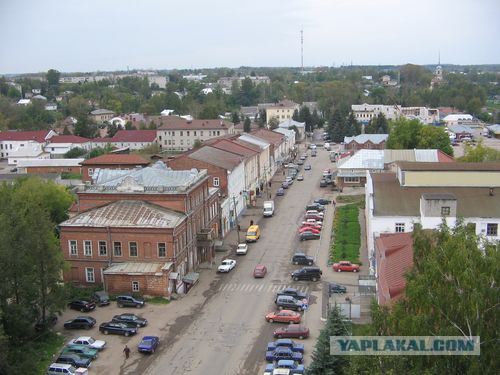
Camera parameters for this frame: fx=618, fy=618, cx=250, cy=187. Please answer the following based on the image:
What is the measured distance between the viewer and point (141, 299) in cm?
2741

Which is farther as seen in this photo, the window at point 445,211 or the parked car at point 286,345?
the window at point 445,211

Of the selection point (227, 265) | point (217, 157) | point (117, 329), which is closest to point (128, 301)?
point (117, 329)

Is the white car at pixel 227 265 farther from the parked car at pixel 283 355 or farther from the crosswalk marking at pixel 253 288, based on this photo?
the parked car at pixel 283 355

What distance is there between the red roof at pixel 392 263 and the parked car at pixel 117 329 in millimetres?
9718

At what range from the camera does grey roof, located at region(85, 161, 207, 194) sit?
3045 centimetres

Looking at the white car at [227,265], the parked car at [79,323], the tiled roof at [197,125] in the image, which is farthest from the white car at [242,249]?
the tiled roof at [197,125]

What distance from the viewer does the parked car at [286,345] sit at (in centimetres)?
2216

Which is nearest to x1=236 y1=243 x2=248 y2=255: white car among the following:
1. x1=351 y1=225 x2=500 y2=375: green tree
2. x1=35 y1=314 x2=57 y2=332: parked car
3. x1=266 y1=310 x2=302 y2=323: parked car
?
x1=266 y1=310 x2=302 y2=323: parked car

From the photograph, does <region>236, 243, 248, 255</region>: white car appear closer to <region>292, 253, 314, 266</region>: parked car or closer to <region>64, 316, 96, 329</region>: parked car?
<region>292, 253, 314, 266</region>: parked car

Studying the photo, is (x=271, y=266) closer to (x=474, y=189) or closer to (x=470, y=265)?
(x=474, y=189)

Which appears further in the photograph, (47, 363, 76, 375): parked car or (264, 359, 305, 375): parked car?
(47, 363, 76, 375): parked car

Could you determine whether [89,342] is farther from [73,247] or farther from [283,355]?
[73,247]

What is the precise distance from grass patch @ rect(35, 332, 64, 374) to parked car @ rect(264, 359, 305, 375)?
7740 millimetres

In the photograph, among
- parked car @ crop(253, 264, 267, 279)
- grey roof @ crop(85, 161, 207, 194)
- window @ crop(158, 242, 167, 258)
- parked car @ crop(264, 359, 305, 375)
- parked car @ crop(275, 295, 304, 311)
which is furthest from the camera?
parked car @ crop(253, 264, 267, 279)
